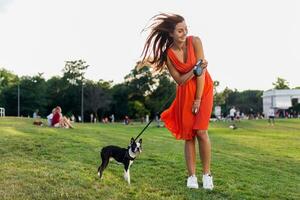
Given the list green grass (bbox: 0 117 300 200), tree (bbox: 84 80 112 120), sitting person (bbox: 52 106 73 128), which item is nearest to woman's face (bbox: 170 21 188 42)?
green grass (bbox: 0 117 300 200)

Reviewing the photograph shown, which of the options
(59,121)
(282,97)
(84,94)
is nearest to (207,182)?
(59,121)

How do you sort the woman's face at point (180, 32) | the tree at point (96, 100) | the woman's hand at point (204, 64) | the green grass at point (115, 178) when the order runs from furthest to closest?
the tree at point (96, 100), the woman's face at point (180, 32), the woman's hand at point (204, 64), the green grass at point (115, 178)

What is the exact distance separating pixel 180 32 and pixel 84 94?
88818 mm

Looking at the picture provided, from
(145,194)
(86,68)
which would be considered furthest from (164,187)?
(86,68)

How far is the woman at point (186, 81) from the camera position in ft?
20.4

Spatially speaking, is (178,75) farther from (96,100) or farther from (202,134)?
(96,100)

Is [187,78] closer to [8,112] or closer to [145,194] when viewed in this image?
[145,194]

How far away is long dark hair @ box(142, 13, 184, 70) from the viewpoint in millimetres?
6375

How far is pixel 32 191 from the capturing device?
19.3 feet

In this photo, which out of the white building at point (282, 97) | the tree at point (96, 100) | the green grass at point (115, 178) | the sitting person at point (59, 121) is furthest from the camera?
the white building at point (282, 97)

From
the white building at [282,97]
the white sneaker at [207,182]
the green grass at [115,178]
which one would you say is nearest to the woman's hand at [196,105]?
the white sneaker at [207,182]

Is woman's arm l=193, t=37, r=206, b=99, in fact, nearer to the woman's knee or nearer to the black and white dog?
the woman's knee

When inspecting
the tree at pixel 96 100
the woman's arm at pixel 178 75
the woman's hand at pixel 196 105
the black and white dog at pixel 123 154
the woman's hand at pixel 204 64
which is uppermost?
the tree at pixel 96 100

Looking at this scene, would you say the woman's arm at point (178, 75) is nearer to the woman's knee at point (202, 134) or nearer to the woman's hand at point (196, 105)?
the woman's hand at point (196, 105)
